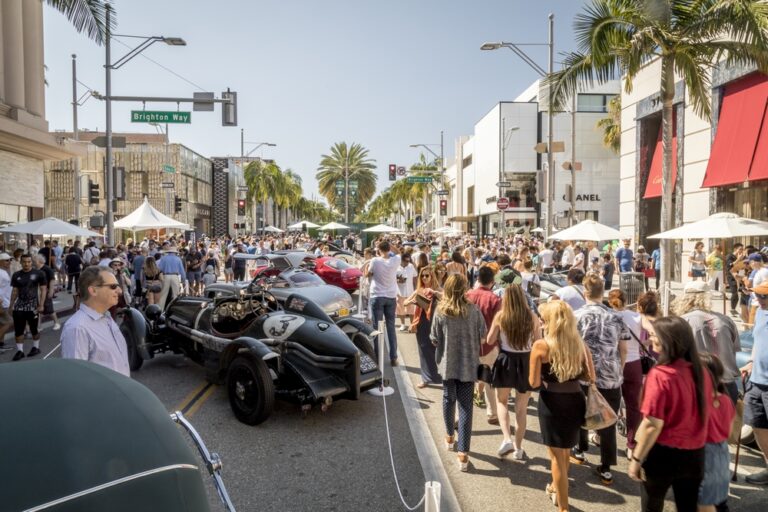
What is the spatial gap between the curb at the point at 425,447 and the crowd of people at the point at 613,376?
234 millimetres

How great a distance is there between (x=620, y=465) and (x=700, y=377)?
A: 7.23 ft

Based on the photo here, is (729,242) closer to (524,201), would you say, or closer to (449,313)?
(449,313)

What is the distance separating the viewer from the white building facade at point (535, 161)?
1686 inches

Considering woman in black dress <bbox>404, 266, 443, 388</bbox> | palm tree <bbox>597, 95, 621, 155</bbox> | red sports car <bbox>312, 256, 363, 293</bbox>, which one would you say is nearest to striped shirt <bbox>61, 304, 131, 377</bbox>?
woman in black dress <bbox>404, 266, 443, 388</bbox>

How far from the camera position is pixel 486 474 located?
487 cm

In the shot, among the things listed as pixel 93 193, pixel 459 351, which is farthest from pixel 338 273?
pixel 459 351

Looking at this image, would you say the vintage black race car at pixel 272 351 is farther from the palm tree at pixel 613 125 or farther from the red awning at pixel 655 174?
the palm tree at pixel 613 125

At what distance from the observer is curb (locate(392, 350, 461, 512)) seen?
4426 millimetres

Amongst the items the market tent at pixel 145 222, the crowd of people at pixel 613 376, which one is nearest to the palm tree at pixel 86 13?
the market tent at pixel 145 222

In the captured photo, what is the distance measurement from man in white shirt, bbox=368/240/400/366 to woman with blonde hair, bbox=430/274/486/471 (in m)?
3.27

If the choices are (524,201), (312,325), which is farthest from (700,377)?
(524,201)

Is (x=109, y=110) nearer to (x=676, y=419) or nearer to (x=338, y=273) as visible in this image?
(x=338, y=273)

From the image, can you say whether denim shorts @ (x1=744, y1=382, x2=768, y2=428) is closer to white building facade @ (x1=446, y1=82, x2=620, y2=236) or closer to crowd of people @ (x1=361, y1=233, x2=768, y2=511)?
crowd of people @ (x1=361, y1=233, x2=768, y2=511)

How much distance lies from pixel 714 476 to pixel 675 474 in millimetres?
328
